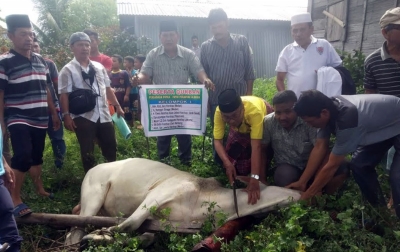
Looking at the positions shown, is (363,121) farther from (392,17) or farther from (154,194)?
(154,194)

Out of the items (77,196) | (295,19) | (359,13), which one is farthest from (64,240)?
(359,13)

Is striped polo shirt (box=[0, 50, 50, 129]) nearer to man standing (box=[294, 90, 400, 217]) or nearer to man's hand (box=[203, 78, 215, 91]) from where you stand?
man's hand (box=[203, 78, 215, 91])

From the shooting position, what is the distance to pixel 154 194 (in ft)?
13.2

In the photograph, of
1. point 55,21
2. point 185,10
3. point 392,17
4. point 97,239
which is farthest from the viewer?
point 55,21

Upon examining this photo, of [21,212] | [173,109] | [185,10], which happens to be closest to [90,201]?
[21,212]

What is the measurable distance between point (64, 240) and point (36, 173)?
123 cm

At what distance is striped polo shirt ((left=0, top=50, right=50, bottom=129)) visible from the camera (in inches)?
168

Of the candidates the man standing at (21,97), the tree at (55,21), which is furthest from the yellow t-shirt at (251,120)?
the tree at (55,21)

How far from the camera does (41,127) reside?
4.55 m

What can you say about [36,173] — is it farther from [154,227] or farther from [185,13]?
[185,13]

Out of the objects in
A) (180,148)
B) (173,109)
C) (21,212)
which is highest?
(173,109)

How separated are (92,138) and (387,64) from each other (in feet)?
12.4

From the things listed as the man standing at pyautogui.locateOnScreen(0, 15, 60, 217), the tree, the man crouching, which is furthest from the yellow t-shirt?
the tree

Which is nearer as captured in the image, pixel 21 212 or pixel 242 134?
pixel 21 212
